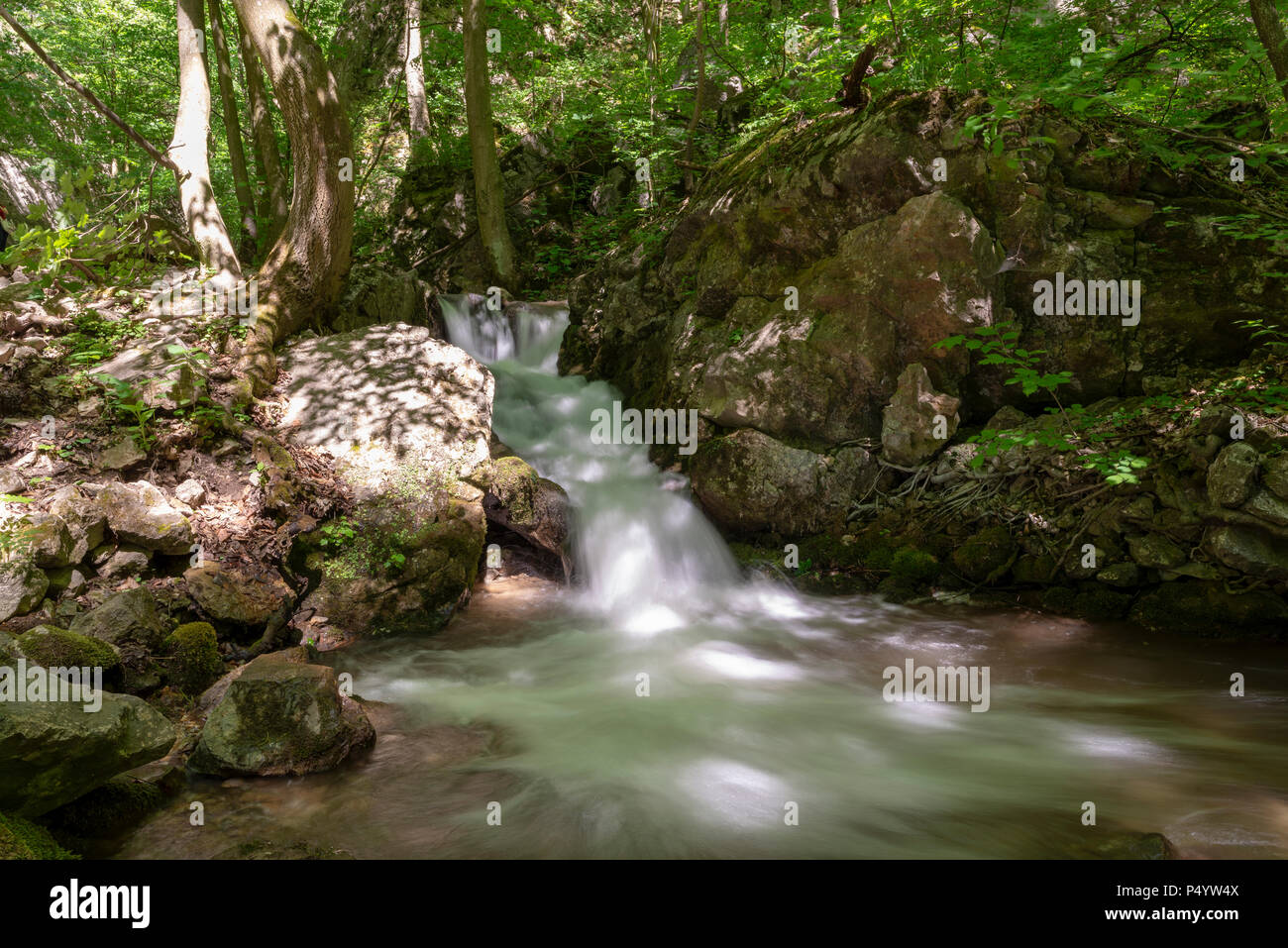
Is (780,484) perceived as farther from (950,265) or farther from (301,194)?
(301,194)

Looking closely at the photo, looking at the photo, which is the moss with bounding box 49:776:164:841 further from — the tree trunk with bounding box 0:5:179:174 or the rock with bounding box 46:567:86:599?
the tree trunk with bounding box 0:5:179:174

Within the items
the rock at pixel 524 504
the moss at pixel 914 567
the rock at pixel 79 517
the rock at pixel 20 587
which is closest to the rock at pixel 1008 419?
the moss at pixel 914 567

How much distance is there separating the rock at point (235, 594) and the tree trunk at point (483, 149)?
831cm

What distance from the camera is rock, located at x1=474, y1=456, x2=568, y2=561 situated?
7.07 metres

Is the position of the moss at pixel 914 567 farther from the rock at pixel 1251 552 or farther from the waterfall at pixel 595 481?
the rock at pixel 1251 552

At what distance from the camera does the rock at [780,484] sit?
723cm

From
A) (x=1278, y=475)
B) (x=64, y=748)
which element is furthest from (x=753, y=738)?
(x=1278, y=475)

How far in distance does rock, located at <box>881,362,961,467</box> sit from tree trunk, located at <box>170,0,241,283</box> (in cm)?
758

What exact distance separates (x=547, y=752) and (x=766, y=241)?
6.24 metres

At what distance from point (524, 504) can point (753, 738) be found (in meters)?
3.63

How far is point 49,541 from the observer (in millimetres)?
4375

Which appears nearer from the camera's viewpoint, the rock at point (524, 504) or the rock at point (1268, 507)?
the rock at point (1268, 507)

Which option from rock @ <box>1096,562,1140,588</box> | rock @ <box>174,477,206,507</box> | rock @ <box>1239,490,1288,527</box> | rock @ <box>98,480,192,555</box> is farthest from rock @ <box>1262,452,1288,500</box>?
rock @ <box>174,477,206,507</box>

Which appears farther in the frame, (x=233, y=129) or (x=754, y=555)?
(x=233, y=129)
